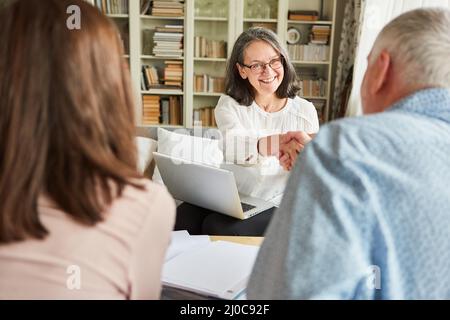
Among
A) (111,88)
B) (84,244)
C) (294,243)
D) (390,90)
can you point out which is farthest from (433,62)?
(84,244)

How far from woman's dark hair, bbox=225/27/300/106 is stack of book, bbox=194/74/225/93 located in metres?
2.09

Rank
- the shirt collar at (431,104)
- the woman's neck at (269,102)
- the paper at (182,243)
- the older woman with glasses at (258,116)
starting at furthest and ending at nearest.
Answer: the woman's neck at (269,102) → the older woman with glasses at (258,116) → the paper at (182,243) → the shirt collar at (431,104)

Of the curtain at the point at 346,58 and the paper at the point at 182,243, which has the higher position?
the curtain at the point at 346,58

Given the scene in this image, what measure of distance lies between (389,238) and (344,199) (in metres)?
0.10

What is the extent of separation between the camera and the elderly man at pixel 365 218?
0.65m

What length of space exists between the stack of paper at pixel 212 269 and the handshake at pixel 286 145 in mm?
597

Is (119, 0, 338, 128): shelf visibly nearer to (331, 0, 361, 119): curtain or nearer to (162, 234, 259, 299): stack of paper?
(331, 0, 361, 119): curtain

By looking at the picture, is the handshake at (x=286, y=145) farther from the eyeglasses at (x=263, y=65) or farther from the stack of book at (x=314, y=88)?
the stack of book at (x=314, y=88)

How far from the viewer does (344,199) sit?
2.12ft

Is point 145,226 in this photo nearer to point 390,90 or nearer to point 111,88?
point 111,88

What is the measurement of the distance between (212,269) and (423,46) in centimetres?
62

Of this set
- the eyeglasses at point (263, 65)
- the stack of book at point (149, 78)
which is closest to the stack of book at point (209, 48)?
the stack of book at point (149, 78)

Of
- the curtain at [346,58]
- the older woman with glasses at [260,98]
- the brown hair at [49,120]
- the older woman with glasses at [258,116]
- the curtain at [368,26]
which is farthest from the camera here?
the curtain at [346,58]

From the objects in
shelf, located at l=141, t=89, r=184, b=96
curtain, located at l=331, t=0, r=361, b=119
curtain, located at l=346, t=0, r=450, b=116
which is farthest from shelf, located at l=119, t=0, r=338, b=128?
curtain, located at l=346, t=0, r=450, b=116
